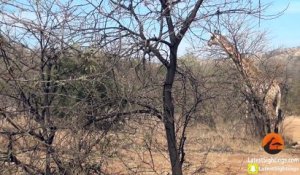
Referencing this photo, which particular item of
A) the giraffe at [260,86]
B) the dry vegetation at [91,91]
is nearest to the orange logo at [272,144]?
the giraffe at [260,86]

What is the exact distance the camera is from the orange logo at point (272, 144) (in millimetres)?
11506

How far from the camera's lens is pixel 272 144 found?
11.9 metres

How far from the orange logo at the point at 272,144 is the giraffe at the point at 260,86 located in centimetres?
104

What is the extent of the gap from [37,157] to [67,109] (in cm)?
57

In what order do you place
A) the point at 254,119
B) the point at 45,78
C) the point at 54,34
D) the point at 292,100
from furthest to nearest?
1. the point at 292,100
2. the point at 254,119
3. the point at 45,78
4. the point at 54,34

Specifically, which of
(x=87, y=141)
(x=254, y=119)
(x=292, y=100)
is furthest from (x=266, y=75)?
(x=87, y=141)

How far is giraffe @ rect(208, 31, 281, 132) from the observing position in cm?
1289

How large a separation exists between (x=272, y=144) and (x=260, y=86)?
79.4 inches

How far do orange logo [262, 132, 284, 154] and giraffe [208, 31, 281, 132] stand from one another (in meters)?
1.04

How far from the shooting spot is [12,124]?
4996 millimetres

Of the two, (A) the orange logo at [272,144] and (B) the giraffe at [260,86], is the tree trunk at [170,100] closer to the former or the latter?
(A) the orange logo at [272,144]

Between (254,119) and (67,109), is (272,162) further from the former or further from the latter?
(67,109)

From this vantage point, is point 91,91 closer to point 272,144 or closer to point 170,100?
point 170,100

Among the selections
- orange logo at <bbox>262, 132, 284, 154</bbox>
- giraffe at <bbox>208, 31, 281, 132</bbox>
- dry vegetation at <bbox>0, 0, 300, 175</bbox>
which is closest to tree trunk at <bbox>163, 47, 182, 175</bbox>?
dry vegetation at <bbox>0, 0, 300, 175</bbox>
